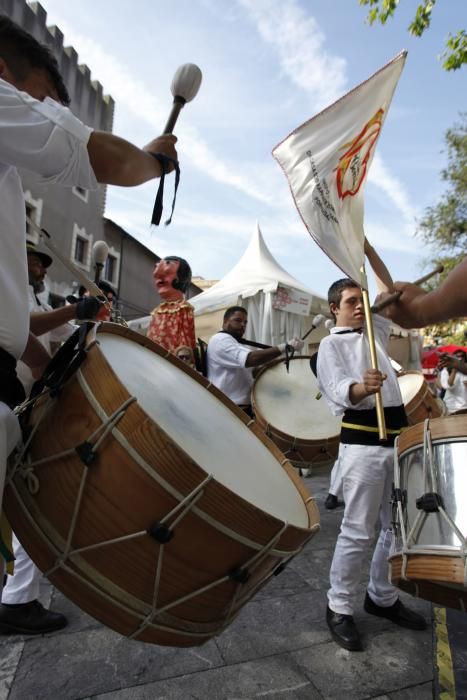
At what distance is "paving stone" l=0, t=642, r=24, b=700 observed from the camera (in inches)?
78.1

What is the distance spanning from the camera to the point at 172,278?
459cm

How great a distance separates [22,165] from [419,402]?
457cm

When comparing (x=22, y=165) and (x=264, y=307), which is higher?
(x=264, y=307)

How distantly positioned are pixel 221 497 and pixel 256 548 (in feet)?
0.71

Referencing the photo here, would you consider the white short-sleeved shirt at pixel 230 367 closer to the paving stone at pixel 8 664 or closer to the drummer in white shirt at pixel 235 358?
the drummer in white shirt at pixel 235 358

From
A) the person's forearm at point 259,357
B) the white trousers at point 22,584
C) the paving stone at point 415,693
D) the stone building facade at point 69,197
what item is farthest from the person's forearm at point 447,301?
the stone building facade at point 69,197

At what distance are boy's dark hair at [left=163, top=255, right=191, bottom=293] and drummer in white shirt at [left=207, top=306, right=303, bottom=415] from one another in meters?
0.60

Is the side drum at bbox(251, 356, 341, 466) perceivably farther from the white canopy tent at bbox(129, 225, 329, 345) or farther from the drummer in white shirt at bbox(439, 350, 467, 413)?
the drummer in white shirt at bbox(439, 350, 467, 413)

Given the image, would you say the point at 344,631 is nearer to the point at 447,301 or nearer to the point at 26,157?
the point at 447,301

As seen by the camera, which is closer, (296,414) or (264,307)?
(296,414)

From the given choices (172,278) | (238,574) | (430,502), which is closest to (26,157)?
(238,574)

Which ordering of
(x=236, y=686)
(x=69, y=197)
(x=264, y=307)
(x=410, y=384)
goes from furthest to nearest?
(x=69, y=197) < (x=264, y=307) < (x=410, y=384) < (x=236, y=686)

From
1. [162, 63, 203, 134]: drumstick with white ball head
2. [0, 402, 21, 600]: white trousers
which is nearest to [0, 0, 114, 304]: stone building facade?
[162, 63, 203, 134]: drumstick with white ball head

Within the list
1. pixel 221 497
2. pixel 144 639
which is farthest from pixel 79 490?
pixel 144 639
